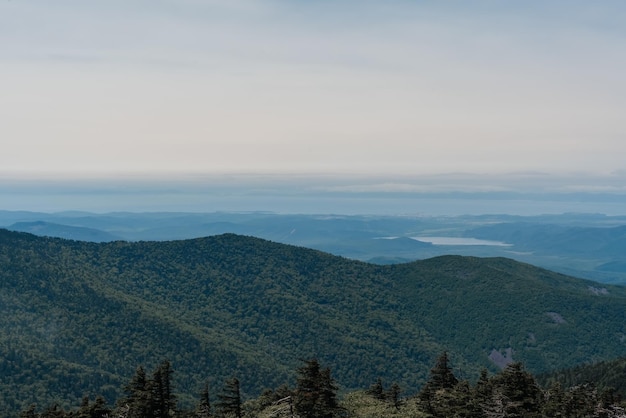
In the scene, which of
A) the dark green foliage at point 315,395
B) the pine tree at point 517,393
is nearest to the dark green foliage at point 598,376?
the pine tree at point 517,393

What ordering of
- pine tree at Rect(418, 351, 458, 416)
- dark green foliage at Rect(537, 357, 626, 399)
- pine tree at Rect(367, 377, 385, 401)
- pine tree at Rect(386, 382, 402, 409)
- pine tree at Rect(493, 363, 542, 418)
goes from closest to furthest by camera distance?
pine tree at Rect(493, 363, 542, 418) → pine tree at Rect(418, 351, 458, 416) → pine tree at Rect(386, 382, 402, 409) → pine tree at Rect(367, 377, 385, 401) → dark green foliage at Rect(537, 357, 626, 399)

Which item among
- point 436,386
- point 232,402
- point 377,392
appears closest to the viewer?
point 232,402

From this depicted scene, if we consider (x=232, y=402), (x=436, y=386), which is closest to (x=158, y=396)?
(x=232, y=402)

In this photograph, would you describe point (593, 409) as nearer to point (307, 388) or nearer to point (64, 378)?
point (307, 388)

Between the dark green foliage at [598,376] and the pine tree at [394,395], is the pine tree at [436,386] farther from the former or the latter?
the dark green foliage at [598,376]

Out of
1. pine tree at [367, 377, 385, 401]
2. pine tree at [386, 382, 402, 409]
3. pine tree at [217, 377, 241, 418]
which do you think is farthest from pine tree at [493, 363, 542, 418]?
pine tree at [217, 377, 241, 418]

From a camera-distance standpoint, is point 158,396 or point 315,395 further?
point 158,396

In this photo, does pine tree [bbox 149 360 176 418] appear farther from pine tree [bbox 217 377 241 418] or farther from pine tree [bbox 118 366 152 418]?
pine tree [bbox 217 377 241 418]

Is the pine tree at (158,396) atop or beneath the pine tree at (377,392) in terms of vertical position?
→ atop

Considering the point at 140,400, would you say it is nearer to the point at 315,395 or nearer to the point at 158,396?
the point at 158,396

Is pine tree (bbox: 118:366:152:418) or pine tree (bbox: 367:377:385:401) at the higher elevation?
pine tree (bbox: 118:366:152:418)

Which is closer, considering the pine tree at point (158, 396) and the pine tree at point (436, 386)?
the pine tree at point (158, 396)

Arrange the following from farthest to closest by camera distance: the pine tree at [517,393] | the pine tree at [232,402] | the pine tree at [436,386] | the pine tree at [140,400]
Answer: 1. the pine tree at [232,402]
2. the pine tree at [436,386]
3. the pine tree at [140,400]
4. the pine tree at [517,393]

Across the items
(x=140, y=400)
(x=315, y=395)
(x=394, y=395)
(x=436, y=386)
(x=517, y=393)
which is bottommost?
(x=394, y=395)
